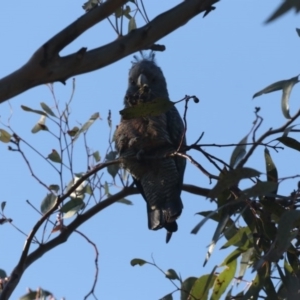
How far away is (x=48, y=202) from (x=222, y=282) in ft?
2.18

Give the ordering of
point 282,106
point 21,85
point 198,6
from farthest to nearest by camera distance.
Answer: point 282,106 < point 198,6 < point 21,85

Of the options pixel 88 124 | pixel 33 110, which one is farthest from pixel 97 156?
pixel 33 110

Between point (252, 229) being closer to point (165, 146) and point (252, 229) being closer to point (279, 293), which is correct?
point (279, 293)

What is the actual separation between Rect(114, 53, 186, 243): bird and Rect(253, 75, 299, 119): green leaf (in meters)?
1.00

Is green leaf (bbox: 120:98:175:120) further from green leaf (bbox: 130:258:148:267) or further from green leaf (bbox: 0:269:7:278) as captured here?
green leaf (bbox: 0:269:7:278)

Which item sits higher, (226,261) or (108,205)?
(108,205)

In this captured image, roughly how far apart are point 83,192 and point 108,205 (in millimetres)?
150

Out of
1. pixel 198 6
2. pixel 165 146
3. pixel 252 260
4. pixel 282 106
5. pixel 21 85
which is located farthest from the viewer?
pixel 165 146

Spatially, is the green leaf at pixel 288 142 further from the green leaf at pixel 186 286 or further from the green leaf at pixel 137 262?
the green leaf at pixel 137 262

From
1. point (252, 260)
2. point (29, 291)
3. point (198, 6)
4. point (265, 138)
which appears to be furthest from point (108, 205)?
point (198, 6)

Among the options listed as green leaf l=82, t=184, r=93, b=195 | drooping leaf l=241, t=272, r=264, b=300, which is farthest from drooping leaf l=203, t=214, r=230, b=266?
green leaf l=82, t=184, r=93, b=195

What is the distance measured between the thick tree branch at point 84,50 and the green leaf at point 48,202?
91 centimetres

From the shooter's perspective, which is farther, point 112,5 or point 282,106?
point 282,106

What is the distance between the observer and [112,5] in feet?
4.71
